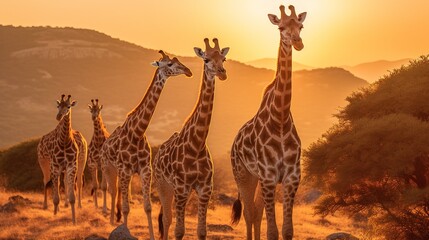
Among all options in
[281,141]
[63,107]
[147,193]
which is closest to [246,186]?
[281,141]

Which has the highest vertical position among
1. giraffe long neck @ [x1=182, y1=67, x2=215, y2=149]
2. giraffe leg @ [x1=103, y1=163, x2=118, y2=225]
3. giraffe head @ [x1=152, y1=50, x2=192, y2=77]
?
giraffe head @ [x1=152, y1=50, x2=192, y2=77]

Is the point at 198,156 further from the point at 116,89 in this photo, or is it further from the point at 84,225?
the point at 116,89

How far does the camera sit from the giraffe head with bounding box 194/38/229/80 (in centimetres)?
1064

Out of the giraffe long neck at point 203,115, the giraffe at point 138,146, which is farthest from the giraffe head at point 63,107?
the giraffe long neck at point 203,115

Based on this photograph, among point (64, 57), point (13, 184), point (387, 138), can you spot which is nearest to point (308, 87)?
point (64, 57)

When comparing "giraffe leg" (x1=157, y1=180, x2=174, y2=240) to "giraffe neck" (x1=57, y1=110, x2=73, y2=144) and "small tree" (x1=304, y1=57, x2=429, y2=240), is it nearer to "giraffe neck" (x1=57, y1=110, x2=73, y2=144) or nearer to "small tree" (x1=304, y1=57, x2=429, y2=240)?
"small tree" (x1=304, y1=57, x2=429, y2=240)

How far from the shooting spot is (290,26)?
9969 mm

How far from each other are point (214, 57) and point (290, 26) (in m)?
1.59

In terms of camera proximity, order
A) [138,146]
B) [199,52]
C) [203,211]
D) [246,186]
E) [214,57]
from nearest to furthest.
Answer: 1. [214,57]
2. [199,52]
3. [203,211]
4. [246,186]
5. [138,146]

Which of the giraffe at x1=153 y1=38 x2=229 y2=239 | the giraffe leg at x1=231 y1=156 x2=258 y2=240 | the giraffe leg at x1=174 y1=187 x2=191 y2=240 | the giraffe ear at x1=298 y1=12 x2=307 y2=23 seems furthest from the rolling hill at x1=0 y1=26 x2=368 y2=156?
the giraffe ear at x1=298 y1=12 x2=307 y2=23

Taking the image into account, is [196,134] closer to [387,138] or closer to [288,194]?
[288,194]

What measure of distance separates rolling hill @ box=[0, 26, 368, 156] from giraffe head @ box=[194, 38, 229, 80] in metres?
100

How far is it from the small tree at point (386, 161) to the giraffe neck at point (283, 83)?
5.61 m

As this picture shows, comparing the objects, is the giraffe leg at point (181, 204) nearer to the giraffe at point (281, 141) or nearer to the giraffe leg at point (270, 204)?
the giraffe at point (281, 141)
